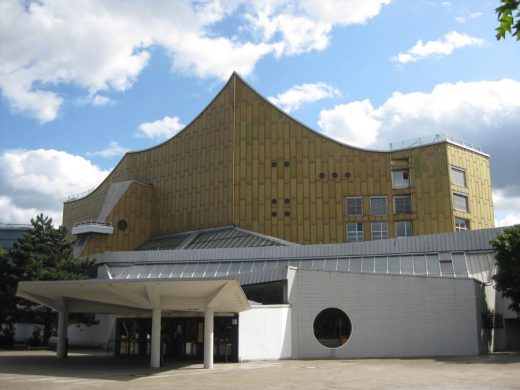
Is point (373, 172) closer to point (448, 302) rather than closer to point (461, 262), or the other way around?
point (461, 262)

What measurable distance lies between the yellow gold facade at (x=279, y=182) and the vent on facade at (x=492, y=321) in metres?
12.0

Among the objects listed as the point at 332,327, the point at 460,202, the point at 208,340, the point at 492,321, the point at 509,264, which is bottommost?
the point at 208,340

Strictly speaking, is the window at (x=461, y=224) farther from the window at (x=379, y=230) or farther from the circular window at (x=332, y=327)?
the circular window at (x=332, y=327)

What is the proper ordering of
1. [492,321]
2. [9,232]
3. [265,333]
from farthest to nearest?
[9,232]
[492,321]
[265,333]

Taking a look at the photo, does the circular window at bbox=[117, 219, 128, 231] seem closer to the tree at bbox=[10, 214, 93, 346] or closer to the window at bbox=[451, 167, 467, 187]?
the tree at bbox=[10, 214, 93, 346]

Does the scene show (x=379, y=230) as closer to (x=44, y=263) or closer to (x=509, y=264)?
(x=509, y=264)

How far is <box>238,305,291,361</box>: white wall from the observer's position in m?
30.1

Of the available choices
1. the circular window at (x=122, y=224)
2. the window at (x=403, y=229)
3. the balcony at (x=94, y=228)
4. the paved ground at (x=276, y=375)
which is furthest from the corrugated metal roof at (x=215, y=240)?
the paved ground at (x=276, y=375)

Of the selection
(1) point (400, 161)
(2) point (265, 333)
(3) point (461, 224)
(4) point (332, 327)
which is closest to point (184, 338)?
(2) point (265, 333)

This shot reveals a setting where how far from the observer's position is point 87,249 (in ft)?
187

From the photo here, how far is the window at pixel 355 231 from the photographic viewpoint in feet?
164

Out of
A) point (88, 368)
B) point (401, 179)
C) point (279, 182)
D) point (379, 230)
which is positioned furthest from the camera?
point (279, 182)

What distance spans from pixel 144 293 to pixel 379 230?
29.5 m

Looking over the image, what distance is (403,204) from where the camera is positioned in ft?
162
